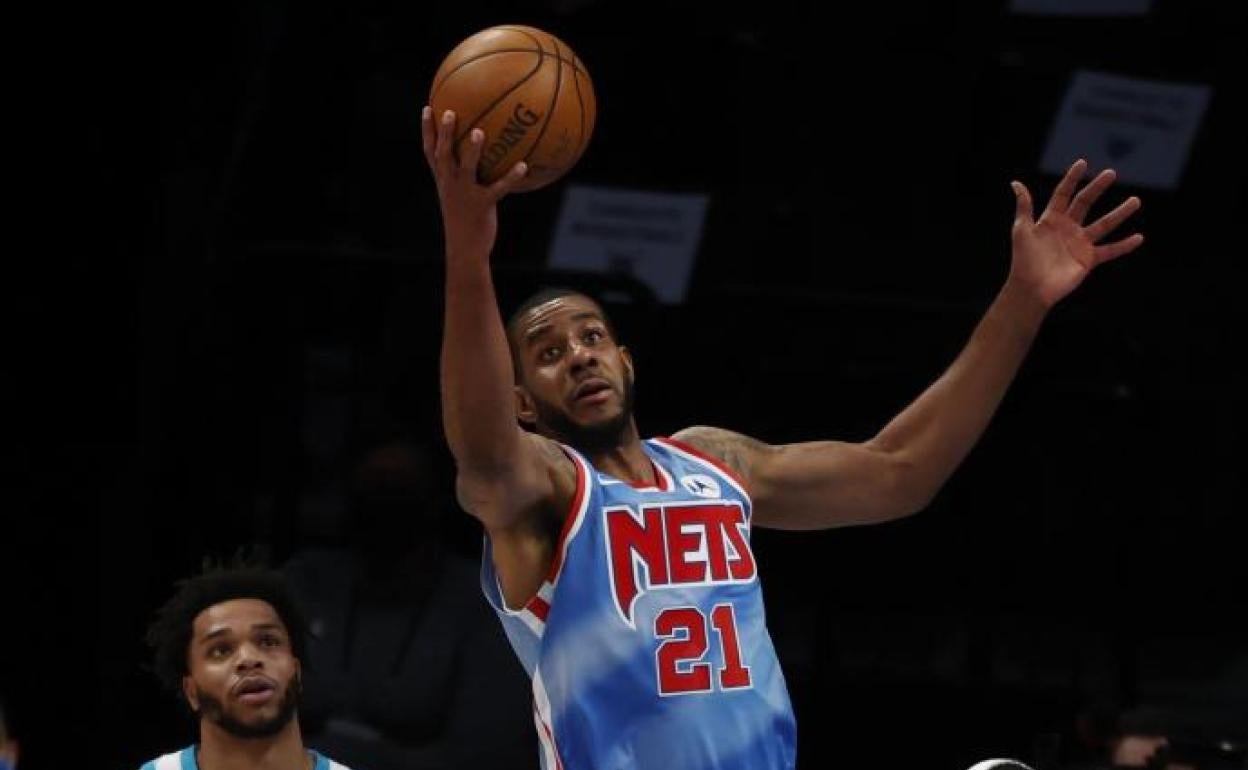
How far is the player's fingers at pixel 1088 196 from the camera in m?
4.67

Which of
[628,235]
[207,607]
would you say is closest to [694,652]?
[207,607]

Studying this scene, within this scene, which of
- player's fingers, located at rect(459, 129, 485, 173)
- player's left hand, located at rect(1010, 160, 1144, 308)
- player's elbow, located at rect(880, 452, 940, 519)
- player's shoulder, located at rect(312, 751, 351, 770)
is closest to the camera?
player's fingers, located at rect(459, 129, 485, 173)

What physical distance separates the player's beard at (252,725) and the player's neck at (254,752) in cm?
1

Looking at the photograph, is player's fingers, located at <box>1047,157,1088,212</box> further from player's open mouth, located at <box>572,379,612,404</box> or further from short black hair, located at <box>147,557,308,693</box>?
short black hair, located at <box>147,557,308,693</box>

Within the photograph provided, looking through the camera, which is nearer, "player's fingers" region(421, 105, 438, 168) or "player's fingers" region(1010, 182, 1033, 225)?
"player's fingers" region(421, 105, 438, 168)

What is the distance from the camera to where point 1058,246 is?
485 cm

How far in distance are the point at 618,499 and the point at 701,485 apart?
0.24 metres

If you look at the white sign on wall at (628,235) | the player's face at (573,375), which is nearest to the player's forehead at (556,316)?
the player's face at (573,375)

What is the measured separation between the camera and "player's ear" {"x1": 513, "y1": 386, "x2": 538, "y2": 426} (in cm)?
470

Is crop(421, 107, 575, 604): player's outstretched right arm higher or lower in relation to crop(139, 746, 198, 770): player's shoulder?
higher

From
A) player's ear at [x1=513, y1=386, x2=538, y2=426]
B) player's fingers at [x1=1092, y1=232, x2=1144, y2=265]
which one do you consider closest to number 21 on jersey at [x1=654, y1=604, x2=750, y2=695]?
player's ear at [x1=513, y1=386, x2=538, y2=426]

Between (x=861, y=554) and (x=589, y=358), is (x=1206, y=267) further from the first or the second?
(x=589, y=358)

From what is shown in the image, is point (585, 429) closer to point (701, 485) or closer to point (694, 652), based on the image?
point (701, 485)

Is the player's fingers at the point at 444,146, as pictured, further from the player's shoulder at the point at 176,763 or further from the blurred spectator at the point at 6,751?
the blurred spectator at the point at 6,751
